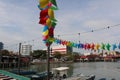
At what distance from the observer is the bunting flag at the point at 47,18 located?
489 inches

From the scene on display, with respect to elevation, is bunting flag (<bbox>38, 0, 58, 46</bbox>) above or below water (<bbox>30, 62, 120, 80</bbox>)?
above

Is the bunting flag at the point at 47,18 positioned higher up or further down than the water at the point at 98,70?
higher up

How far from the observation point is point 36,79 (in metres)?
32.8

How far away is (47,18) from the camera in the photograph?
12703 millimetres

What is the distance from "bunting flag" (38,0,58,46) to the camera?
489 inches

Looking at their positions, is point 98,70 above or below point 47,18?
below

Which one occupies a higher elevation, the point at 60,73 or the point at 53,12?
the point at 53,12

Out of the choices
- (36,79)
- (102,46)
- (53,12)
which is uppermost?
(53,12)

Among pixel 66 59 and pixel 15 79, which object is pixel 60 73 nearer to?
pixel 15 79

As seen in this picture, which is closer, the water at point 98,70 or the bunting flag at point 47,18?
the bunting flag at point 47,18

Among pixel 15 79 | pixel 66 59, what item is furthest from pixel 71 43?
pixel 66 59

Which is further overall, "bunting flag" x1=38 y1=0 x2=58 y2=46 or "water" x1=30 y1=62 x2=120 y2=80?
"water" x1=30 y1=62 x2=120 y2=80

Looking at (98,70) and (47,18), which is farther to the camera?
(98,70)

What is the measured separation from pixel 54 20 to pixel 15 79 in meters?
13.4
